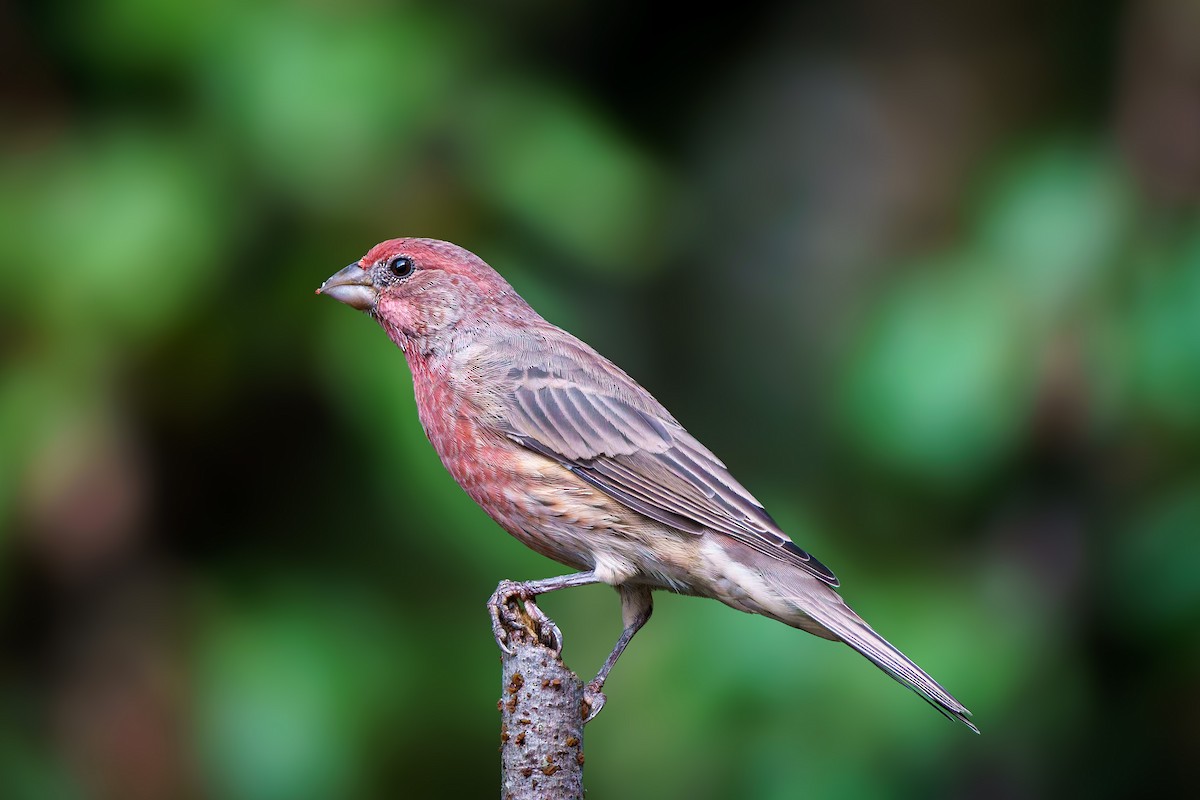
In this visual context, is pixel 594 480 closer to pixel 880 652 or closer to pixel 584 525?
pixel 584 525

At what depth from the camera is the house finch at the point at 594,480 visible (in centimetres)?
360

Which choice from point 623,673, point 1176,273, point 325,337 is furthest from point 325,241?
point 1176,273

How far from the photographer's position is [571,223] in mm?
4824

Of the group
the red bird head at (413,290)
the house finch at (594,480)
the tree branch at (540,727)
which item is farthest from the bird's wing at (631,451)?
the tree branch at (540,727)

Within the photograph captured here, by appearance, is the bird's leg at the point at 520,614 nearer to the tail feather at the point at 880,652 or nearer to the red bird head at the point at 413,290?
the tail feather at the point at 880,652

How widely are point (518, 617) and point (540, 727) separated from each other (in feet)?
1.54

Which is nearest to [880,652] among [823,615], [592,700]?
[823,615]

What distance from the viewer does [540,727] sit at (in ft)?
9.38

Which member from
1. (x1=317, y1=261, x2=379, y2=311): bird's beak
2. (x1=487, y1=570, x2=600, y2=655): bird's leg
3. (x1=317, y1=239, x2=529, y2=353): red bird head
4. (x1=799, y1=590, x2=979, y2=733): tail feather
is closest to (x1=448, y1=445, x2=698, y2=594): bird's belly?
(x1=487, y1=570, x2=600, y2=655): bird's leg

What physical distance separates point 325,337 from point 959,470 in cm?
217

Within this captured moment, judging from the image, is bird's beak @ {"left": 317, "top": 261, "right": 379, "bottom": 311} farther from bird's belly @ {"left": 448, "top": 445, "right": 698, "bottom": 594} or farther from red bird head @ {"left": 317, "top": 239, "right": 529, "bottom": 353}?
bird's belly @ {"left": 448, "top": 445, "right": 698, "bottom": 594}

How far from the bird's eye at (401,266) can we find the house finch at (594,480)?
0.06 metres

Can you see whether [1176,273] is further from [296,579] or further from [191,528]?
[191,528]

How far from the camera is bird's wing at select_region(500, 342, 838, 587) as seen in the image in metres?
3.61
